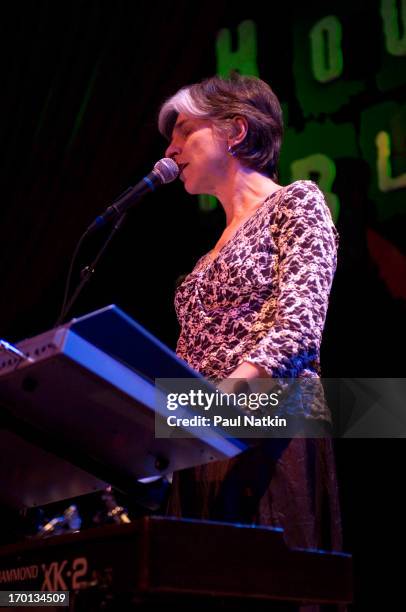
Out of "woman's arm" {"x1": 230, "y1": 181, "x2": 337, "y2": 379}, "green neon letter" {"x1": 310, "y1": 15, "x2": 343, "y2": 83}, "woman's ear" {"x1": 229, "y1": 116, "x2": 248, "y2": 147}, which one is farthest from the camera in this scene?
"green neon letter" {"x1": 310, "y1": 15, "x2": 343, "y2": 83}

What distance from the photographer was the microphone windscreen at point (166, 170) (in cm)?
220

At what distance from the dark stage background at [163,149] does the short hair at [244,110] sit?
0.74 m

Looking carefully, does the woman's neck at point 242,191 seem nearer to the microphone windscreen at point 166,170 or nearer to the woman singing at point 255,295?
the woman singing at point 255,295

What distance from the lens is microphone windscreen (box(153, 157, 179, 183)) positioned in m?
2.20

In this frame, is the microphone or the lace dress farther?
the microphone

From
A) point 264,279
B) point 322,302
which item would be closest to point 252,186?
point 264,279

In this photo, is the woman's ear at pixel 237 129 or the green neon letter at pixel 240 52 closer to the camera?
the woman's ear at pixel 237 129

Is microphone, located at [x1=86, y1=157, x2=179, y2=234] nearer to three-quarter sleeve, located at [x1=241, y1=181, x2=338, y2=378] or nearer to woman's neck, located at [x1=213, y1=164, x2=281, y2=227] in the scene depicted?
woman's neck, located at [x1=213, y1=164, x2=281, y2=227]

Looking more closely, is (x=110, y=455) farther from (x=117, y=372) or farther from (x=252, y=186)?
(x=252, y=186)

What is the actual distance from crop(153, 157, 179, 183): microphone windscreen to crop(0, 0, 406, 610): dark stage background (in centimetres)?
97

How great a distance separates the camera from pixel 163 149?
4000 mm

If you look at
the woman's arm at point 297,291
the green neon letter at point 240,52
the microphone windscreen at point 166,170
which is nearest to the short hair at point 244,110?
the microphone windscreen at point 166,170

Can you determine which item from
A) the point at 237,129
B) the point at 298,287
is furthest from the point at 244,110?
the point at 298,287

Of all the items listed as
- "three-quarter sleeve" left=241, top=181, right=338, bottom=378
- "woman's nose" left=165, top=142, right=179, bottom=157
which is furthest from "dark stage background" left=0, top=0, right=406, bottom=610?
"three-quarter sleeve" left=241, top=181, right=338, bottom=378
